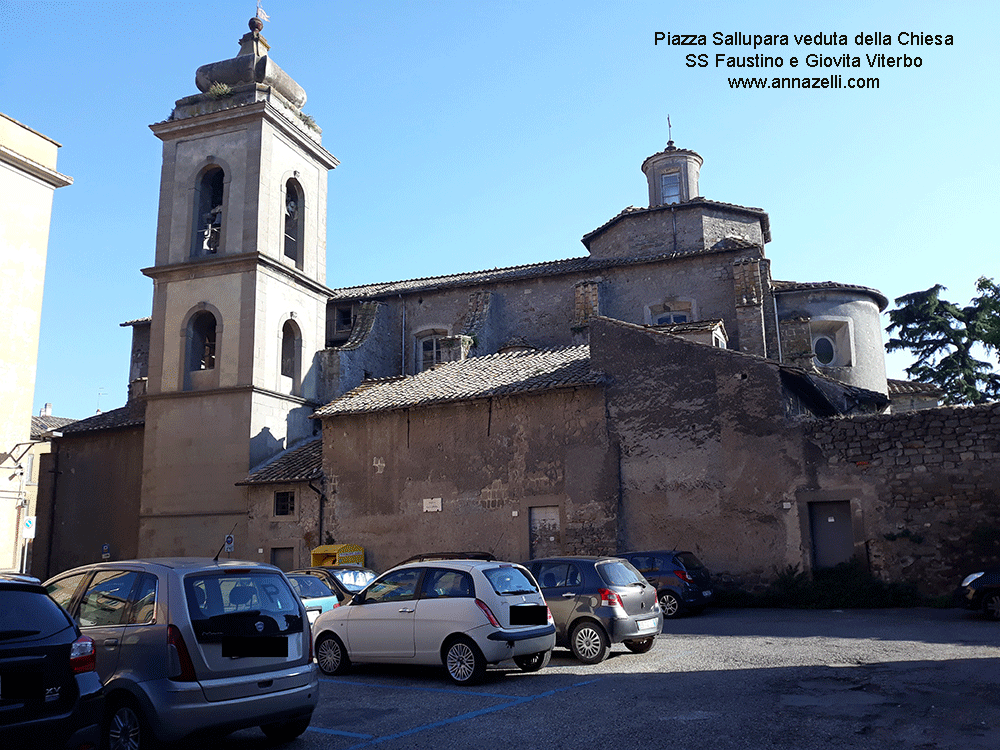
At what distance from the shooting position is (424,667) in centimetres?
1100

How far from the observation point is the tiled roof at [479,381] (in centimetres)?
2122

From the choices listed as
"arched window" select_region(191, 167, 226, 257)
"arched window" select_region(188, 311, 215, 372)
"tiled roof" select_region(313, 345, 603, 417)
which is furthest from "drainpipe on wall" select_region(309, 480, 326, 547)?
"arched window" select_region(191, 167, 226, 257)

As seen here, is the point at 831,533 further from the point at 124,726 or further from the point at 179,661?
the point at 124,726

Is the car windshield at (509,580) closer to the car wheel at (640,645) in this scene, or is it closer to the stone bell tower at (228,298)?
the car wheel at (640,645)

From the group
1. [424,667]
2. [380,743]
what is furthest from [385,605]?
[380,743]

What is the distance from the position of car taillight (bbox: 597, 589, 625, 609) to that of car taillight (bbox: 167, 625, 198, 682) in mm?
6210

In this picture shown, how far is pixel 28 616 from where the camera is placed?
5.22m

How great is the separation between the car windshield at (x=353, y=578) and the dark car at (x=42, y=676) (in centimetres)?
995

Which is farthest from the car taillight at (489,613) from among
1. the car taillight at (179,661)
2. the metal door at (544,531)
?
the metal door at (544,531)

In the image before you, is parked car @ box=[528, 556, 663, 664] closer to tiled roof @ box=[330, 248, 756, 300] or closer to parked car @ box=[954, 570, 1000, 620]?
parked car @ box=[954, 570, 1000, 620]

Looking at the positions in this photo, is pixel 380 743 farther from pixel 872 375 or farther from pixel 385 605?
pixel 872 375

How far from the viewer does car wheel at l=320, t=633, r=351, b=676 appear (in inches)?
415

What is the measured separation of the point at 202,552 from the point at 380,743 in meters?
20.4

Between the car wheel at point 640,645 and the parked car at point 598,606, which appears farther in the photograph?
the car wheel at point 640,645
